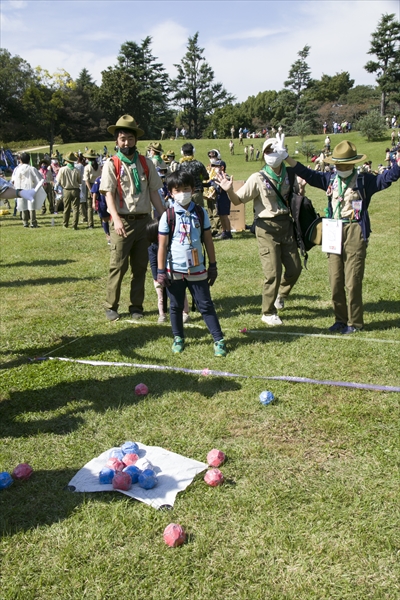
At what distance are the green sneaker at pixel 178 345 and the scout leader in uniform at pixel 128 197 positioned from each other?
56.7 inches

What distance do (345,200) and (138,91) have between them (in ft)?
254

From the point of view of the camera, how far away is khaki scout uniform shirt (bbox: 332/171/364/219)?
5.66 metres

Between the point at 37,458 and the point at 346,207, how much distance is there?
13.2 feet

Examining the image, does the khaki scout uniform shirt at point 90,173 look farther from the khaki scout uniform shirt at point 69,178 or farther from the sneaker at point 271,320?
the sneaker at point 271,320

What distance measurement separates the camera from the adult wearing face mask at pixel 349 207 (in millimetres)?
5605

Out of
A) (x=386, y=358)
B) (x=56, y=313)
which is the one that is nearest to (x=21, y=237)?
(x=56, y=313)

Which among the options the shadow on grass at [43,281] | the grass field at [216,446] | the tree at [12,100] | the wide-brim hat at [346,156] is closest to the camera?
the grass field at [216,446]

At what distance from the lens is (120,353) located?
18.9 feet

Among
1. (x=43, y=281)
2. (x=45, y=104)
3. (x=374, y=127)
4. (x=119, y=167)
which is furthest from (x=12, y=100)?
(x=119, y=167)

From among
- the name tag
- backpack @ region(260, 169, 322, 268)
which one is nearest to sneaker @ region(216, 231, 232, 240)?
backpack @ region(260, 169, 322, 268)

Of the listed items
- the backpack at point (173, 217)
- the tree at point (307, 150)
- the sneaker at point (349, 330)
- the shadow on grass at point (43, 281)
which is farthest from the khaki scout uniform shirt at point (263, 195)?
the tree at point (307, 150)

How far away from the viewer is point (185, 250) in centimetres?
520

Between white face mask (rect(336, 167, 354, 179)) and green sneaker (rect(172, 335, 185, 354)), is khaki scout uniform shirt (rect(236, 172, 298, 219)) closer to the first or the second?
white face mask (rect(336, 167, 354, 179))

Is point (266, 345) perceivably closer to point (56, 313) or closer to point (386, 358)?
point (386, 358)
